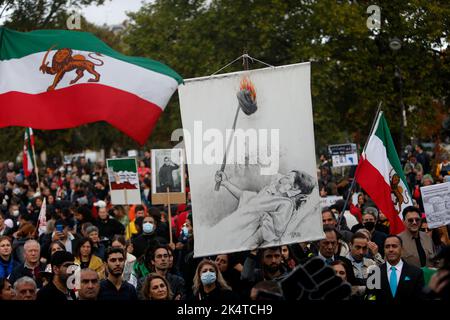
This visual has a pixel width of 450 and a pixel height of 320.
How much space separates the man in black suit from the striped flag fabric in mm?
2377

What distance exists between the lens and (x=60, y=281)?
9867 millimetres

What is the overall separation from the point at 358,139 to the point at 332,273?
1477 inches

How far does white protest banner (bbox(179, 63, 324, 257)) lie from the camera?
376 inches

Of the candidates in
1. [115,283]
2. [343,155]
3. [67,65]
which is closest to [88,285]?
[115,283]

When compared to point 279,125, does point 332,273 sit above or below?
below

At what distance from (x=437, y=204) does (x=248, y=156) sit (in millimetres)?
3722

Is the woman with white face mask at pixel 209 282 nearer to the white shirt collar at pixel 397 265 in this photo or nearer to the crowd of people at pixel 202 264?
the crowd of people at pixel 202 264

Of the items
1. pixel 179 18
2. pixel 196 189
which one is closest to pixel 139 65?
pixel 196 189

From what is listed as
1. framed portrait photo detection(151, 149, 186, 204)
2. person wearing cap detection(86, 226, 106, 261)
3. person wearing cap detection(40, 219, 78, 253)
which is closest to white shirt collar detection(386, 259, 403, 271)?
person wearing cap detection(86, 226, 106, 261)

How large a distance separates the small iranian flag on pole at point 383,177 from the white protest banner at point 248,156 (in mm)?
2780

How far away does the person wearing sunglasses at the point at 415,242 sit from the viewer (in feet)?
37.5

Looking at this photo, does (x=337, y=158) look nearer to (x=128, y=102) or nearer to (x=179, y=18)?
(x=128, y=102)

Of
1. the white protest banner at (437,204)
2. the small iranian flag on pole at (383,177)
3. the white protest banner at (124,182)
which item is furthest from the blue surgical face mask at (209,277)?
the white protest banner at (124,182)

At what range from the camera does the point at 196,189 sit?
9562mm
